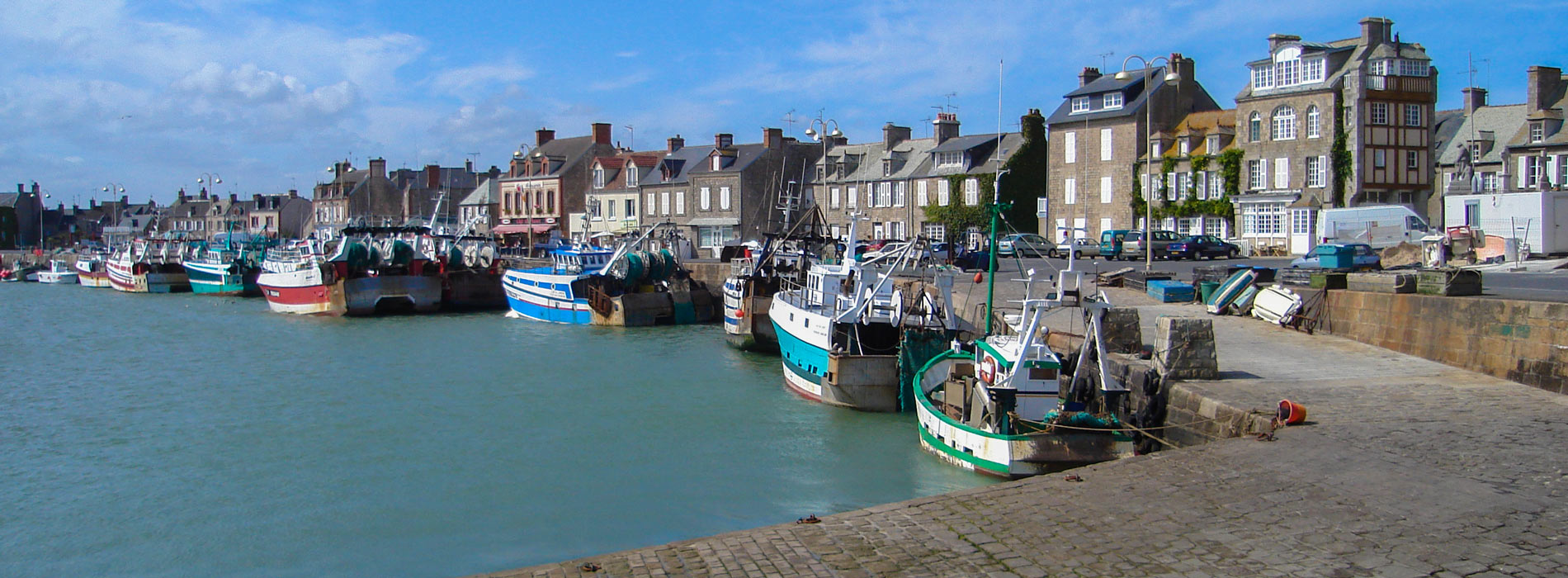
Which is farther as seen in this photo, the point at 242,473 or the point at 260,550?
the point at 242,473

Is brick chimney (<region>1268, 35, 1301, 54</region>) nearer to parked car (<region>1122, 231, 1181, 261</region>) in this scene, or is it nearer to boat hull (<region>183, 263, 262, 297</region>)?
parked car (<region>1122, 231, 1181, 261</region>)

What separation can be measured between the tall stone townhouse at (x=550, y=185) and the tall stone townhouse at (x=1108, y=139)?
30.9 meters

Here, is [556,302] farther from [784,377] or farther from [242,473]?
[242,473]

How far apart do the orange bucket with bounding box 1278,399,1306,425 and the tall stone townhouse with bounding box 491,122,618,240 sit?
191 ft

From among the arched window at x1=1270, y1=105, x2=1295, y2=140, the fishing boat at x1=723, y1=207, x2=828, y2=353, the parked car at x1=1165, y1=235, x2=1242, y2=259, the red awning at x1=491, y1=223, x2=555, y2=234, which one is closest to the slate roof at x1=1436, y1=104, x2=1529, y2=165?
the arched window at x1=1270, y1=105, x2=1295, y2=140

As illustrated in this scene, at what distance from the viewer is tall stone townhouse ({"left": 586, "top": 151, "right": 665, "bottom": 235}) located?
65688 mm

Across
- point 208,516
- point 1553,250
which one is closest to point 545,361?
point 208,516

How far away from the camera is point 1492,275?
24547 mm

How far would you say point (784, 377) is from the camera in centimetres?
2244

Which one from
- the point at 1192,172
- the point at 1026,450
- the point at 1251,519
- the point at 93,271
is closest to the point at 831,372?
the point at 1026,450

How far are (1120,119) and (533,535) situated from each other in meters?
40.1

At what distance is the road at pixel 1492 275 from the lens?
18.1m

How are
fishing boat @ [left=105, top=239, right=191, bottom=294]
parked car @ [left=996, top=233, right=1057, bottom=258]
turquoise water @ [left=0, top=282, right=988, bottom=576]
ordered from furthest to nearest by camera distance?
fishing boat @ [left=105, top=239, right=191, bottom=294] < parked car @ [left=996, top=233, right=1057, bottom=258] < turquoise water @ [left=0, top=282, right=988, bottom=576]

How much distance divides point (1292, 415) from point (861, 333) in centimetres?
896
